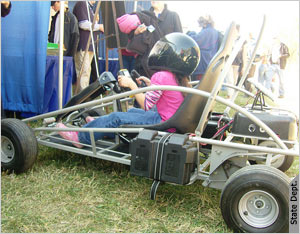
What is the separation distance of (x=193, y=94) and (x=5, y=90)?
10.5 ft

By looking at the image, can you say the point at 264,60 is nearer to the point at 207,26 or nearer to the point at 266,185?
the point at 207,26

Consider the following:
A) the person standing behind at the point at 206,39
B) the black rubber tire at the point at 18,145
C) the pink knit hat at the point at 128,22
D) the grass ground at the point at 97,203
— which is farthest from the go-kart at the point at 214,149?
the person standing behind at the point at 206,39

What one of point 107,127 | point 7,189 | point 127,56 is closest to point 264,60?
point 127,56

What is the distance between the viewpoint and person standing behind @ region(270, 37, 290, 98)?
9516 millimetres

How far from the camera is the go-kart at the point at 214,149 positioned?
2.14 meters

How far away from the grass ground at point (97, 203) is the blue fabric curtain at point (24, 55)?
5.25 feet

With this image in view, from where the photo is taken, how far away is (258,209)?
2195mm

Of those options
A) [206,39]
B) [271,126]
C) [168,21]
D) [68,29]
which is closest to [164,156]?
[271,126]

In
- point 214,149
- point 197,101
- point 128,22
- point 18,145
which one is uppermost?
point 128,22

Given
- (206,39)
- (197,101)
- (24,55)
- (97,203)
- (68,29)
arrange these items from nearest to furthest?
(197,101), (97,203), (24,55), (68,29), (206,39)

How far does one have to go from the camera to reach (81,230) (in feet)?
7.42

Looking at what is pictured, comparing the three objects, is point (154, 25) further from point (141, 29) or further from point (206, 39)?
point (206, 39)

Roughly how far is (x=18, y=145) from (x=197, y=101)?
159 centimetres

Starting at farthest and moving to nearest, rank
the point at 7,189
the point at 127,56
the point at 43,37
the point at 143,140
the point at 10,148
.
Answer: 1. the point at 127,56
2. the point at 43,37
3. the point at 10,148
4. the point at 7,189
5. the point at 143,140
